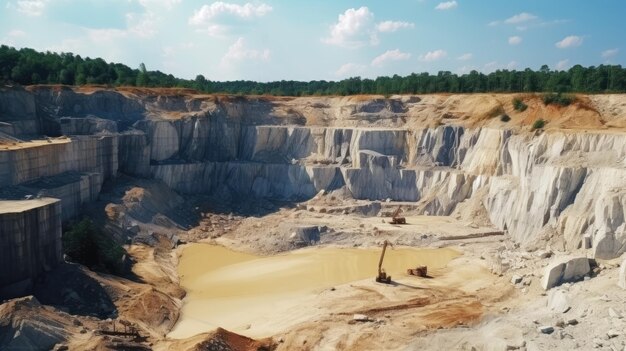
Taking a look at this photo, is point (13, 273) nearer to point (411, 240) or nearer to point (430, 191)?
point (411, 240)

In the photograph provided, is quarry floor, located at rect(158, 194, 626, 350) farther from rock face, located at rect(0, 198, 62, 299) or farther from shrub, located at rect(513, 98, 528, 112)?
shrub, located at rect(513, 98, 528, 112)

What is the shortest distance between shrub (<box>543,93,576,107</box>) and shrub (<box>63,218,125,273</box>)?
29465 mm

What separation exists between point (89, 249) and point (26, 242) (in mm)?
4022

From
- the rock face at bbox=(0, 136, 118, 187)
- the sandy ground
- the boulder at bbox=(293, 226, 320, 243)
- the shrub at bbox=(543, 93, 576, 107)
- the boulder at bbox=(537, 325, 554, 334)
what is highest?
the shrub at bbox=(543, 93, 576, 107)

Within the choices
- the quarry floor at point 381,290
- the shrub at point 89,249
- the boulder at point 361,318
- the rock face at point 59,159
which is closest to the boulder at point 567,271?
the quarry floor at point 381,290

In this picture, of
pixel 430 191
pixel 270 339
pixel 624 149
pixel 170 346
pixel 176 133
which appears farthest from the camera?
pixel 176 133

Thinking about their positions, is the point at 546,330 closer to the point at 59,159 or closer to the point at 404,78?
the point at 59,159

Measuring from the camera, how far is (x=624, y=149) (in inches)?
1101

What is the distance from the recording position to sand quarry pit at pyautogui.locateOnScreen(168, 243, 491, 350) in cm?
2048

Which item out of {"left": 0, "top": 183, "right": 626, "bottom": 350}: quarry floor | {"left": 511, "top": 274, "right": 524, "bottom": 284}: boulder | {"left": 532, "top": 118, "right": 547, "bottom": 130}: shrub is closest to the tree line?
{"left": 532, "top": 118, "right": 547, "bottom": 130}: shrub

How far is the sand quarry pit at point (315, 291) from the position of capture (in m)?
20.5

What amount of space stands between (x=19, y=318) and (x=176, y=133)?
27.3 meters

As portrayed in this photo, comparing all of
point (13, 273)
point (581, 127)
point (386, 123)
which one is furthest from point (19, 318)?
point (386, 123)

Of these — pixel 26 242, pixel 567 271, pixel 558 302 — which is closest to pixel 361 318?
pixel 558 302
